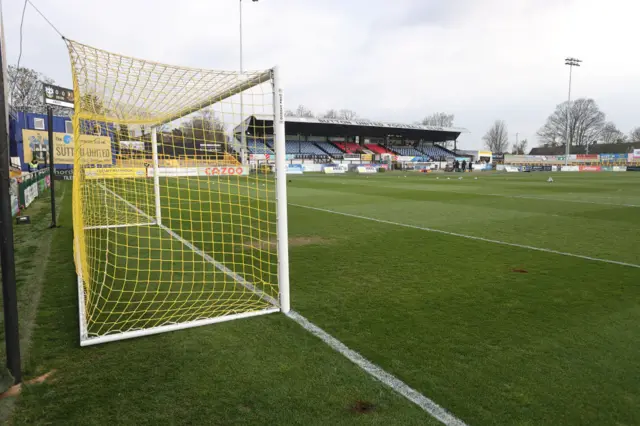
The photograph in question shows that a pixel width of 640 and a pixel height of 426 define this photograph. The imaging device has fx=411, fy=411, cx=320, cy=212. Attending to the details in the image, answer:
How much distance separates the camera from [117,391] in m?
2.71

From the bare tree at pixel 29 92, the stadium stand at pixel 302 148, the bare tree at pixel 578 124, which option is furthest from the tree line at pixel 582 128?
the bare tree at pixel 29 92

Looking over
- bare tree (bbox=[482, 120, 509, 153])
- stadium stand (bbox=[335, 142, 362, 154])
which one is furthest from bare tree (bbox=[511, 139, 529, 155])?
stadium stand (bbox=[335, 142, 362, 154])

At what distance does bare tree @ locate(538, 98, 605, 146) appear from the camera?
83.5 meters

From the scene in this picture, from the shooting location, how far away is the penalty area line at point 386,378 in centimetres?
241

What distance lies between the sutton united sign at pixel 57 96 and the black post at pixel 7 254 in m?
12.1

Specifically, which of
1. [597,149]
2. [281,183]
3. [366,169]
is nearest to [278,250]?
[281,183]

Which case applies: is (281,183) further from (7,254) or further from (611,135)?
(611,135)

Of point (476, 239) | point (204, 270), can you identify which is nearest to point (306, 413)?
point (204, 270)

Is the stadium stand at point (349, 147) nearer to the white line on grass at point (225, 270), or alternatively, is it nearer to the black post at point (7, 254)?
the white line on grass at point (225, 270)

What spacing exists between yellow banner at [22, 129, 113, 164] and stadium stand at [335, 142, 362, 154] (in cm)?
4010

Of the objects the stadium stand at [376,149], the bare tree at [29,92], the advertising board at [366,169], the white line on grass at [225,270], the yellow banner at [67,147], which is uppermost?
the bare tree at [29,92]

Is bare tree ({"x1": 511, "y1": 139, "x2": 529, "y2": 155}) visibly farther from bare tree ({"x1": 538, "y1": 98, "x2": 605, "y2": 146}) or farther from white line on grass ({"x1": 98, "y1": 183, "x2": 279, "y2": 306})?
white line on grass ({"x1": 98, "y1": 183, "x2": 279, "y2": 306})

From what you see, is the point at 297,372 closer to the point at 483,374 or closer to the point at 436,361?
the point at 436,361

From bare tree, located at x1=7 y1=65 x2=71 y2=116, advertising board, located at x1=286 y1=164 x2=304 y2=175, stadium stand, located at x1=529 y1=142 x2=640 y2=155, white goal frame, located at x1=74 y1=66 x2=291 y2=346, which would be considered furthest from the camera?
stadium stand, located at x1=529 y1=142 x2=640 y2=155
